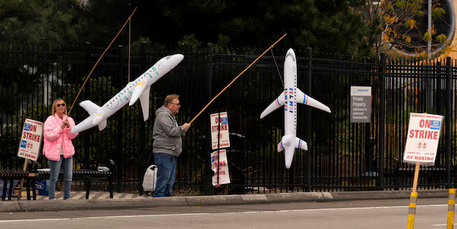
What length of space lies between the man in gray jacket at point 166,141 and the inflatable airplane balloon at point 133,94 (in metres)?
0.54

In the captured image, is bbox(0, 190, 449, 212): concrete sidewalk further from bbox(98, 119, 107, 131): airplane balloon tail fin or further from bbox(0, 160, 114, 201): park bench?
bbox(98, 119, 107, 131): airplane balloon tail fin

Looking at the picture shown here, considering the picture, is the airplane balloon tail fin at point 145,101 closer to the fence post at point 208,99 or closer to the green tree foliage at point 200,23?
the fence post at point 208,99

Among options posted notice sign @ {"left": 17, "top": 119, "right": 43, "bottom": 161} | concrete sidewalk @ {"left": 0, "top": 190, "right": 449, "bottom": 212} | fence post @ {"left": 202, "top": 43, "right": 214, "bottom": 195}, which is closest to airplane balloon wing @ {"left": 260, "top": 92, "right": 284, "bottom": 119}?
fence post @ {"left": 202, "top": 43, "right": 214, "bottom": 195}

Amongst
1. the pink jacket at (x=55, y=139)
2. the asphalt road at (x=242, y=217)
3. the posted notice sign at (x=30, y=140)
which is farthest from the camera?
the posted notice sign at (x=30, y=140)

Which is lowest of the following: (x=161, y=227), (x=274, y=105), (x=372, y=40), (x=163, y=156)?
(x=161, y=227)

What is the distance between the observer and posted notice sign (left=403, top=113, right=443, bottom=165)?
10.7m

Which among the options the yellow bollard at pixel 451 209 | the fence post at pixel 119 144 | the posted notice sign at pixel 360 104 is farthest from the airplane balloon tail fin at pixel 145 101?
the yellow bollard at pixel 451 209

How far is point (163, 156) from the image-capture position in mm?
→ 14016

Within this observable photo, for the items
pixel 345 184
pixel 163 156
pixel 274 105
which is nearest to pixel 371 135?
pixel 345 184

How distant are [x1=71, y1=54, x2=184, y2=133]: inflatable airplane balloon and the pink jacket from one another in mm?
787

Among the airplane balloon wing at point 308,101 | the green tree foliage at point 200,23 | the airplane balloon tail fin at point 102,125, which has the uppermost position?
the green tree foliage at point 200,23

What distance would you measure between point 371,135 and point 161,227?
7.72 m

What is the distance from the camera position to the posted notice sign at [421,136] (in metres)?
10.7

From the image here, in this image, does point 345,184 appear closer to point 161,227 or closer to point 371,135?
point 371,135
